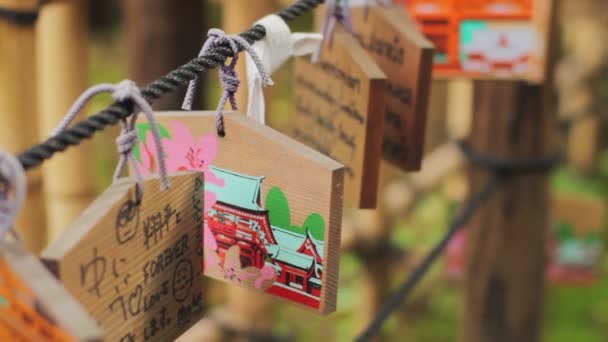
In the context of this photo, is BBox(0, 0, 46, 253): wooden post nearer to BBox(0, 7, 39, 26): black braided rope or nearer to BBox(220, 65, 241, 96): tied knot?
BBox(0, 7, 39, 26): black braided rope

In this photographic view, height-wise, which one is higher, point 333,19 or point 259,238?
point 333,19

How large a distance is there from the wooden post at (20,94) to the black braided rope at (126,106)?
446 mm

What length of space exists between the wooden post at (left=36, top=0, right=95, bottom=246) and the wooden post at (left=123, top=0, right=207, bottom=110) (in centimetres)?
17

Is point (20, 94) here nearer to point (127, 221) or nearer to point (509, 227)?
point (127, 221)

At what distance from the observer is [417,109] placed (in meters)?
0.73

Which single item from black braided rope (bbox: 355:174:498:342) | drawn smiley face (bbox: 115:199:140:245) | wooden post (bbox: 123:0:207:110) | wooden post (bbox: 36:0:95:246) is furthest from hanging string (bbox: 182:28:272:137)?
wooden post (bbox: 123:0:207:110)

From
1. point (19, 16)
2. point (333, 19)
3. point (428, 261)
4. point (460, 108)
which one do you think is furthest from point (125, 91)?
point (460, 108)

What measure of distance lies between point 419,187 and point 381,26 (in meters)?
1.49

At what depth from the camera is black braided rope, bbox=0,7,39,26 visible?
2.98ft

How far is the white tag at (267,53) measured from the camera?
0.58 m

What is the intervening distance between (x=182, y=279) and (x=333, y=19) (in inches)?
11.5

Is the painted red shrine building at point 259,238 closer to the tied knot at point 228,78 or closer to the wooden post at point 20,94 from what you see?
the tied knot at point 228,78

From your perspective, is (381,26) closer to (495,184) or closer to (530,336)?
(495,184)

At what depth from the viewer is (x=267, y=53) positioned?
61cm
